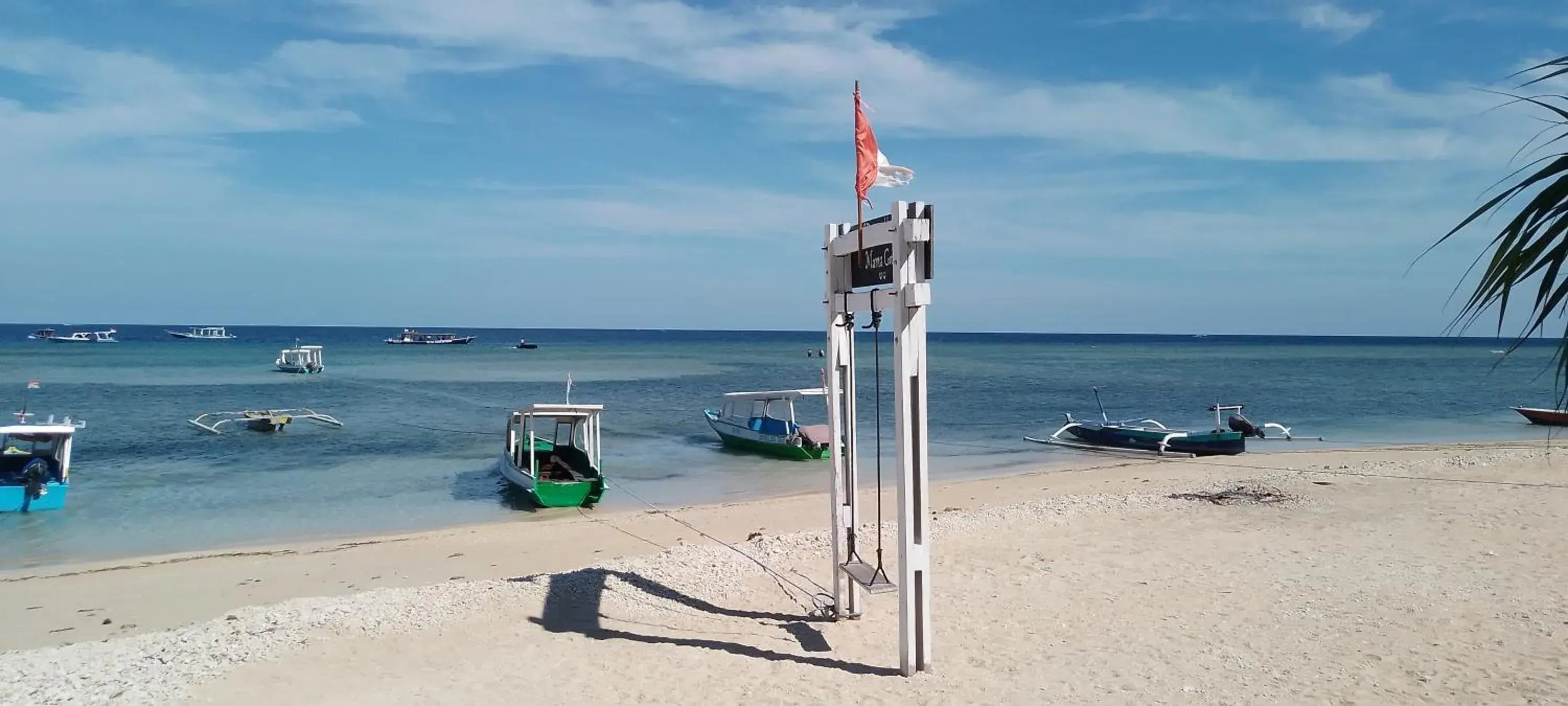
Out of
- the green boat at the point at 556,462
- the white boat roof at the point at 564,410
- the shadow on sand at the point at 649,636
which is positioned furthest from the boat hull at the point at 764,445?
the shadow on sand at the point at 649,636

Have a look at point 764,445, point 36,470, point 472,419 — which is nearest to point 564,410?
point 764,445

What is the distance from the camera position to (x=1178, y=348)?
153625 mm

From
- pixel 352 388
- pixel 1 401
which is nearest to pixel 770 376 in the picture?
pixel 352 388

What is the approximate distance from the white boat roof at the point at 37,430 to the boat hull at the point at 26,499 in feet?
3.10

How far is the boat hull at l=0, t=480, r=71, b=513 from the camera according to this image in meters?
18.2

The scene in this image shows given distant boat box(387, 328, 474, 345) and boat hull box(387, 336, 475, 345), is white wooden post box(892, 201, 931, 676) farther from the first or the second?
boat hull box(387, 336, 475, 345)

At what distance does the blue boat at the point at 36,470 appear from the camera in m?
18.3

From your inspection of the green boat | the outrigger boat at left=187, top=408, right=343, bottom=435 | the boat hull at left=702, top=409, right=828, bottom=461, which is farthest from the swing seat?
the outrigger boat at left=187, top=408, right=343, bottom=435

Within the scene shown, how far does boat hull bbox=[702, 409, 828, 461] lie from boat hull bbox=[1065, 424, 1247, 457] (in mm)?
7691

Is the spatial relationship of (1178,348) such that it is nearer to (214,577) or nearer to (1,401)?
(1,401)

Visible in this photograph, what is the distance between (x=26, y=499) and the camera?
18.4 m

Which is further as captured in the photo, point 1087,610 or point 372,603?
point 372,603

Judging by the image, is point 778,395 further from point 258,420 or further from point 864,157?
point 864,157

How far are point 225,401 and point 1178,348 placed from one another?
5386 inches
